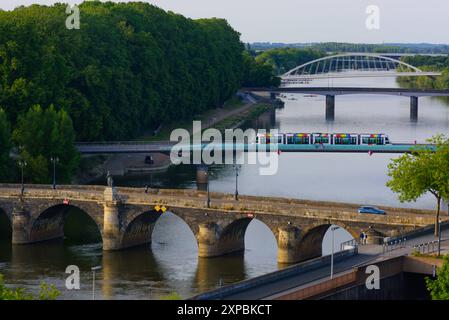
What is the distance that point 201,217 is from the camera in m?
97.2

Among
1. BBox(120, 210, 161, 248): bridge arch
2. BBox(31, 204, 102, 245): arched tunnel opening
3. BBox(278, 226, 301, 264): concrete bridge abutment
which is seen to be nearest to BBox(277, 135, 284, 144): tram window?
BBox(31, 204, 102, 245): arched tunnel opening

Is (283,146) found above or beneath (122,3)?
beneath

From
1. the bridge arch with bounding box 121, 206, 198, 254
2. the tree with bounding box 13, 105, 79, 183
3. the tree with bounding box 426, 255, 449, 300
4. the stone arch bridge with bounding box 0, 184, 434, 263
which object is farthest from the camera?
the tree with bounding box 13, 105, 79, 183

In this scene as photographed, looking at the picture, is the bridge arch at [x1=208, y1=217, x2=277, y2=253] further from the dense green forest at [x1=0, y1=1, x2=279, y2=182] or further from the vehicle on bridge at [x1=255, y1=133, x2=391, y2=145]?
the vehicle on bridge at [x1=255, y1=133, x2=391, y2=145]

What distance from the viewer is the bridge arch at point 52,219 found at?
3994 inches

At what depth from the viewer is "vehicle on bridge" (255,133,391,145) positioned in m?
139

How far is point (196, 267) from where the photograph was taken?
92875mm

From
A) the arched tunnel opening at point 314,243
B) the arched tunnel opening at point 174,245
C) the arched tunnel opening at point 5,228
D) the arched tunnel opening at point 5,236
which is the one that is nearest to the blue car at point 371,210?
the arched tunnel opening at point 314,243

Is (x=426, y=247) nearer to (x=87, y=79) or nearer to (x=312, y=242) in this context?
(x=312, y=242)

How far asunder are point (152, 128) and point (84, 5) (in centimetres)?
2776

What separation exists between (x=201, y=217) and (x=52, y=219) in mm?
13596

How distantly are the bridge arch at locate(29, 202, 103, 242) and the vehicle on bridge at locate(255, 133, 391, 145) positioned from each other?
39.6 m

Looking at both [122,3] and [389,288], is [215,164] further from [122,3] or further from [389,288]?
[389,288]
